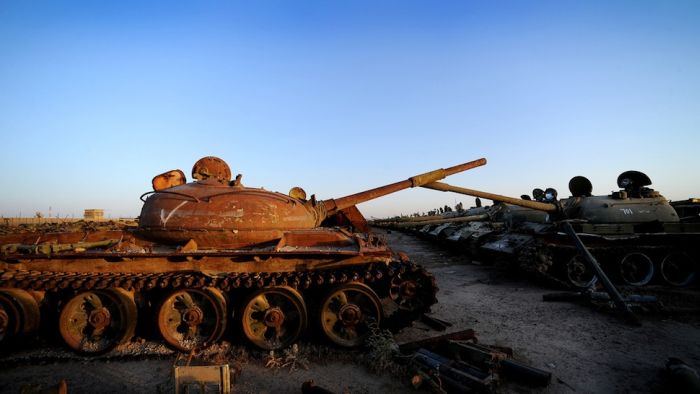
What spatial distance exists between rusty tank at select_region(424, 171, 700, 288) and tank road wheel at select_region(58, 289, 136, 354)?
804 centimetres

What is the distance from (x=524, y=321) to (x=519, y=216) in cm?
1085

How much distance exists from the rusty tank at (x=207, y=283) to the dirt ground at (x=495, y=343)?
14.0 inches

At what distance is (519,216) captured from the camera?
16750 mm

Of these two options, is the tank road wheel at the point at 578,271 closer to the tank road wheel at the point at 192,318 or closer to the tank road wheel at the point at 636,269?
the tank road wheel at the point at 636,269

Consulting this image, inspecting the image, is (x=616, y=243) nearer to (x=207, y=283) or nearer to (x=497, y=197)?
(x=497, y=197)

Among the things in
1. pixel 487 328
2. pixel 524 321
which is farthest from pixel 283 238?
pixel 524 321

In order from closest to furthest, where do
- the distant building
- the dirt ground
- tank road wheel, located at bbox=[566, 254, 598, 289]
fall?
1. the dirt ground
2. tank road wheel, located at bbox=[566, 254, 598, 289]
3. the distant building

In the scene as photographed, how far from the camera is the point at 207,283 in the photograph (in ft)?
18.2

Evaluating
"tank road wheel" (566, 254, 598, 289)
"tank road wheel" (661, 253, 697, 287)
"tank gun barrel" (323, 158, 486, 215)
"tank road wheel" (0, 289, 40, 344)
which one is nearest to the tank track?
"tank road wheel" (0, 289, 40, 344)

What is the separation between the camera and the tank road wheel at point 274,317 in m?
5.64

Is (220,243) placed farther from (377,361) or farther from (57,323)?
(377,361)

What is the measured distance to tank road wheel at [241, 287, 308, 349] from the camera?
5.64 meters

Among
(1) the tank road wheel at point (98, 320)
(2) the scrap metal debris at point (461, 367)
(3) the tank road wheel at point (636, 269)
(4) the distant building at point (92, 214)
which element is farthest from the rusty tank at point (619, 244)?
(4) the distant building at point (92, 214)

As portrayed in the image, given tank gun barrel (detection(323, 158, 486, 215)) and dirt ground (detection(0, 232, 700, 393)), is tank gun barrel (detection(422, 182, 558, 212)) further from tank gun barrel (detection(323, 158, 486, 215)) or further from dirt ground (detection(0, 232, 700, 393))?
dirt ground (detection(0, 232, 700, 393))
